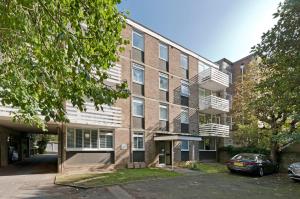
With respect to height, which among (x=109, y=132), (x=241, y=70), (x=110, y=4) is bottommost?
(x=109, y=132)

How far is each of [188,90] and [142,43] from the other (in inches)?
265

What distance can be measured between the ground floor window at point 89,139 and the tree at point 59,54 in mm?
13088

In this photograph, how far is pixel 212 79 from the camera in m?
27.2

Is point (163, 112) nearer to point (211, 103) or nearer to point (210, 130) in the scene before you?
point (211, 103)

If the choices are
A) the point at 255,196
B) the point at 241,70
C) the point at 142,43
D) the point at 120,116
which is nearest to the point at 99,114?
the point at 120,116

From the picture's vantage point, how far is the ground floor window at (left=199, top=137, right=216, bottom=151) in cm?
2799

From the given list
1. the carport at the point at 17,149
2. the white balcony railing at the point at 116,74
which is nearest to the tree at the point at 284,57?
the white balcony railing at the point at 116,74

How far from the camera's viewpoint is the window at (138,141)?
2142 centimetres

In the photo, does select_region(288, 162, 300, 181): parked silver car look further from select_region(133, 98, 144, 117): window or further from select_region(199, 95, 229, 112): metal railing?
select_region(199, 95, 229, 112): metal railing

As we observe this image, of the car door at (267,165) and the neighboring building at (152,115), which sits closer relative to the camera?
the neighboring building at (152,115)

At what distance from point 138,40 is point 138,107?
5118 mm

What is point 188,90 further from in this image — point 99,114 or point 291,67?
point 291,67

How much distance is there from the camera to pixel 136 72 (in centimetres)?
2198

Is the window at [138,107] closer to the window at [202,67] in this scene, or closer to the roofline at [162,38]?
the roofline at [162,38]
